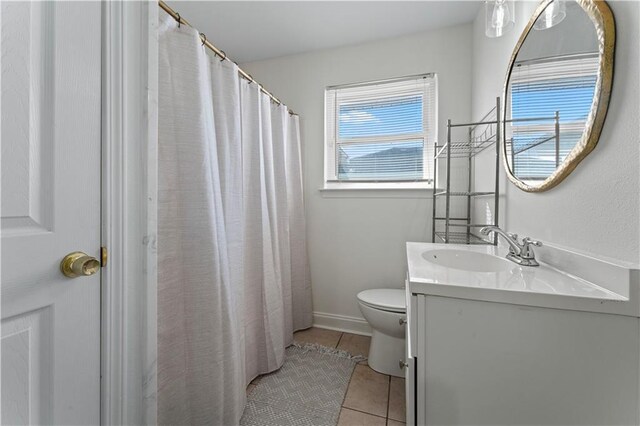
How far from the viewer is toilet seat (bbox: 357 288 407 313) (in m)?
1.51

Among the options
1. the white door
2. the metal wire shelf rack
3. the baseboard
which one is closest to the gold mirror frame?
the metal wire shelf rack

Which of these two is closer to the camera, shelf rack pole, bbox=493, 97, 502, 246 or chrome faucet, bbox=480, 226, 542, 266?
chrome faucet, bbox=480, 226, 542, 266

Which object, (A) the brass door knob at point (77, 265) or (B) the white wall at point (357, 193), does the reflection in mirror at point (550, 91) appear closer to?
(B) the white wall at point (357, 193)

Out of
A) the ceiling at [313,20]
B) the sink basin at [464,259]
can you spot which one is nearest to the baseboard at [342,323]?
the sink basin at [464,259]

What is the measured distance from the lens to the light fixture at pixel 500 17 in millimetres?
1001

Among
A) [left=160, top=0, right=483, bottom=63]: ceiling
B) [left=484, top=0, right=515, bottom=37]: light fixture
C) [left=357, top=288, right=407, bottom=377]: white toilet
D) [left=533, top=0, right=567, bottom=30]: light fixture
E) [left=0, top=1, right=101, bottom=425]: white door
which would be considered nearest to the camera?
[left=0, top=1, right=101, bottom=425]: white door

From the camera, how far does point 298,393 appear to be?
1414 mm

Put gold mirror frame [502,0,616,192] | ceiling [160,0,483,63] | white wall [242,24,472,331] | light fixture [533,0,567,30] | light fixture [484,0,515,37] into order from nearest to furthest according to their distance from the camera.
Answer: gold mirror frame [502,0,616,192]
light fixture [533,0,567,30]
light fixture [484,0,515,37]
ceiling [160,0,483,63]
white wall [242,24,472,331]

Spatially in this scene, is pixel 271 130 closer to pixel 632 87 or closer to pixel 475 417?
pixel 632 87

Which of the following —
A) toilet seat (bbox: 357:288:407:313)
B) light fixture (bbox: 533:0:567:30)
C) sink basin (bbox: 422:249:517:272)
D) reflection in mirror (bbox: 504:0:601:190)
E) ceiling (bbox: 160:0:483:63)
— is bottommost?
toilet seat (bbox: 357:288:407:313)

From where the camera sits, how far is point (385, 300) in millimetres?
1626

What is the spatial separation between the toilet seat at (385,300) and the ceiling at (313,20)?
1.87 meters

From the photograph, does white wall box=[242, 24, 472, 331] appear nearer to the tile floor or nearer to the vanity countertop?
the tile floor

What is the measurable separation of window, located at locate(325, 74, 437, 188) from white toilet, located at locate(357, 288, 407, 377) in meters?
0.91
